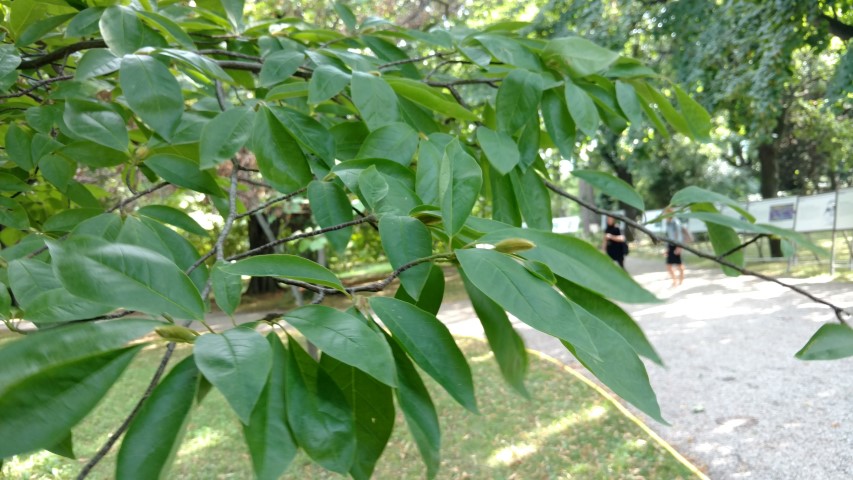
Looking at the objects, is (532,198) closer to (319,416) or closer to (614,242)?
(319,416)

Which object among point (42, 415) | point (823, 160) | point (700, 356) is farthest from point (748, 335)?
point (823, 160)

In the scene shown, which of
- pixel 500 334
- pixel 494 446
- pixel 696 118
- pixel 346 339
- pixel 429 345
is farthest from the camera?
pixel 494 446

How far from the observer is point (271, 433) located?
0.56 meters

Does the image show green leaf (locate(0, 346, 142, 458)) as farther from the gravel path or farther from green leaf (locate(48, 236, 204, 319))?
the gravel path

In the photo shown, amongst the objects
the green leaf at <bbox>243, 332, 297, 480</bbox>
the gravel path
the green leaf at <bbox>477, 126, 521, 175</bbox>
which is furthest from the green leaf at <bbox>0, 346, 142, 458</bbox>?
the gravel path

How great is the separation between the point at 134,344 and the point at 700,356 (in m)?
6.38

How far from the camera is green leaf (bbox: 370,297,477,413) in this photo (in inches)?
25.6

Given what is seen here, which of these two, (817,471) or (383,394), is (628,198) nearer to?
(383,394)

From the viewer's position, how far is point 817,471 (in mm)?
3463

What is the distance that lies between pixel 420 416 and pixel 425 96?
24.4 inches

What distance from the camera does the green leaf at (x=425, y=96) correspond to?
1.07m

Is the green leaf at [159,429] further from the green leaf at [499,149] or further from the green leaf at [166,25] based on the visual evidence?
the green leaf at [166,25]

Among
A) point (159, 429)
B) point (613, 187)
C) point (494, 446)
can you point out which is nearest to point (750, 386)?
point (494, 446)

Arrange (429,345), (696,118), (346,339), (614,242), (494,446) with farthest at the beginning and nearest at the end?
(614,242), (494,446), (696,118), (429,345), (346,339)
